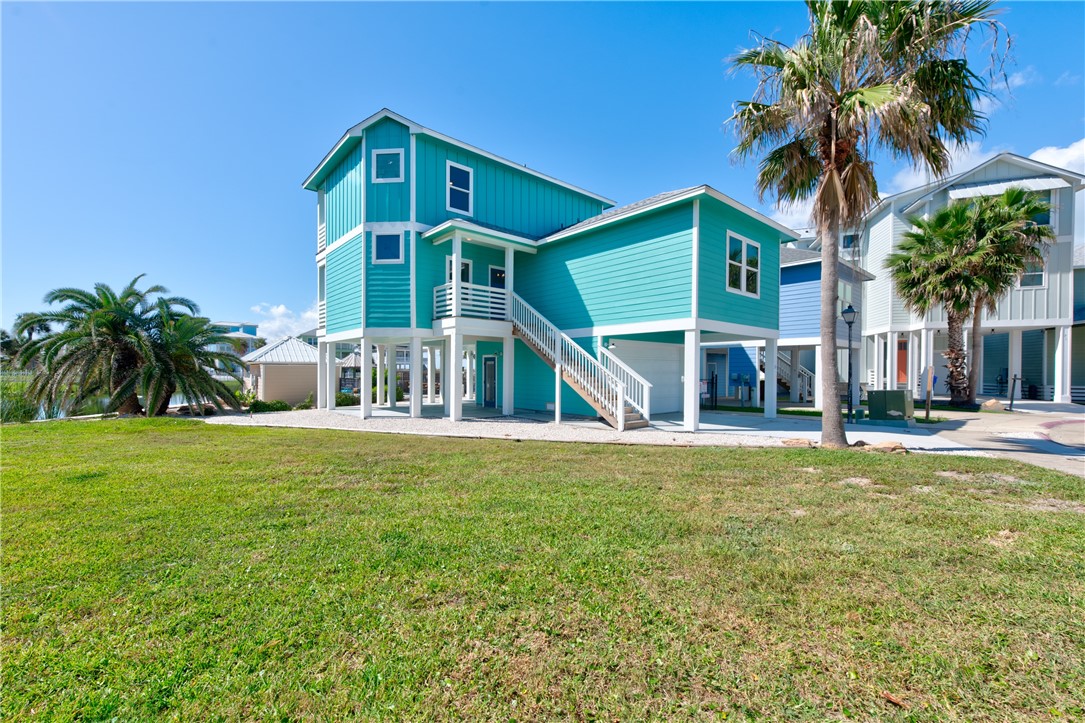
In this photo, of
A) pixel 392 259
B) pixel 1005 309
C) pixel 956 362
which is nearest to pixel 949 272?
pixel 956 362

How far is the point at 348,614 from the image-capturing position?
2949 mm

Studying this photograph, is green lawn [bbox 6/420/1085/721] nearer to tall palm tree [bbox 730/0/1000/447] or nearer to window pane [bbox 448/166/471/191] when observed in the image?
tall palm tree [bbox 730/0/1000/447]

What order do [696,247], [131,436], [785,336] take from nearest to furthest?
1. [131,436]
2. [696,247]
3. [785,336]

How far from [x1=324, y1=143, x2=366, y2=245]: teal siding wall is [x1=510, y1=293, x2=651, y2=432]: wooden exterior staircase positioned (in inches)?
245

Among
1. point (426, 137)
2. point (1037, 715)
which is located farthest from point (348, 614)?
point (426, 137)

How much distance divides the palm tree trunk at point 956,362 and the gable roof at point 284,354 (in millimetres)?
27261

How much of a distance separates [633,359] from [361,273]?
29.6ft

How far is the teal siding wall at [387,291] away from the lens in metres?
14.9

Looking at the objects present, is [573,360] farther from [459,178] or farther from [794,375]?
[794,375]

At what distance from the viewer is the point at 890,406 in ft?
43.9

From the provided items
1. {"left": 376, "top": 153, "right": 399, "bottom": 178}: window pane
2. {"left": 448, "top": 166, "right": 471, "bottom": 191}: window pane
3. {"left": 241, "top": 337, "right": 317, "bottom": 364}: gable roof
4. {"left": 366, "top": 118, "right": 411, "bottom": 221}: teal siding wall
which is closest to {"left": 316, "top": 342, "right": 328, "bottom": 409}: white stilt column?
{"left": 241, "top": 337, "right": 317, "bottom": 364}: gable roof

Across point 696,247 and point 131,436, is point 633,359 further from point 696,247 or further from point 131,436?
point 131,436

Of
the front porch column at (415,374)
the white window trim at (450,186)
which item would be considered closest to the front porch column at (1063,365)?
the white window trim at (450,186)

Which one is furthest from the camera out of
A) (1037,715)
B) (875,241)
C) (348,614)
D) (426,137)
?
(875,241)
